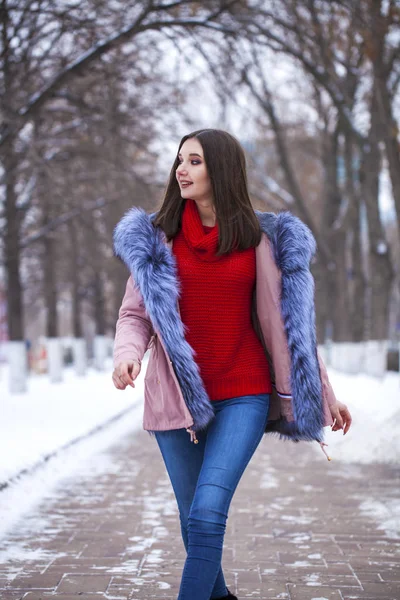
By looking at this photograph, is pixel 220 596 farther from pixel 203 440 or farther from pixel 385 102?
pixel 385 102

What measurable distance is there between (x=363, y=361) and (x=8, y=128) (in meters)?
18.1

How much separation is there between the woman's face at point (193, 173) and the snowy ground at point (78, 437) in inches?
135

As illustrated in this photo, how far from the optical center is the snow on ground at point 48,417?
9508 mm

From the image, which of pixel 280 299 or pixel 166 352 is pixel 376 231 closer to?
pixel 280 299

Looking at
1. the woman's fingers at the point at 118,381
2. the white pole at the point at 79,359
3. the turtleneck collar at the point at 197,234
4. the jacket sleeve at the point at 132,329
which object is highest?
the turtleneck collar at the point at 197,234

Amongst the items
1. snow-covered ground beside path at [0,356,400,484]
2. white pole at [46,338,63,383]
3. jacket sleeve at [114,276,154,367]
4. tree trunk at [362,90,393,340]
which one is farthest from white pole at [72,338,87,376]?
jacket sleeve at [114,276,154,367]

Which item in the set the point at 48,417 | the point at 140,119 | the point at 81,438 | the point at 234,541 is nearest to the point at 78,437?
the point at 81,438

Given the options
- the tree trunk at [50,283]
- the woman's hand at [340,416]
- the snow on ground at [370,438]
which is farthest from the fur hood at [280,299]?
the tree trunk at [50,283]

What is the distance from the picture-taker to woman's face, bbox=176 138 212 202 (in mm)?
3705

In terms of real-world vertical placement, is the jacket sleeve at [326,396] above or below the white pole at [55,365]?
above

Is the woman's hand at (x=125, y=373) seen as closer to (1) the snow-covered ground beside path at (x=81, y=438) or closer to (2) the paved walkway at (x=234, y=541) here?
(2) the paved walkway at (x=234, y=541)

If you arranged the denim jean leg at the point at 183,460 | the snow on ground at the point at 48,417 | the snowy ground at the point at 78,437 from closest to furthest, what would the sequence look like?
1. the denim jean leg at the point at 183,460
2. the snowy ground at the point at 78,437
3. the snow on ground at the point at 48,417

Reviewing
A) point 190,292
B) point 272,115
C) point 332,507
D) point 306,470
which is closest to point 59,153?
point 272,115

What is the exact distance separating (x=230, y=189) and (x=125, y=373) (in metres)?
0.86
